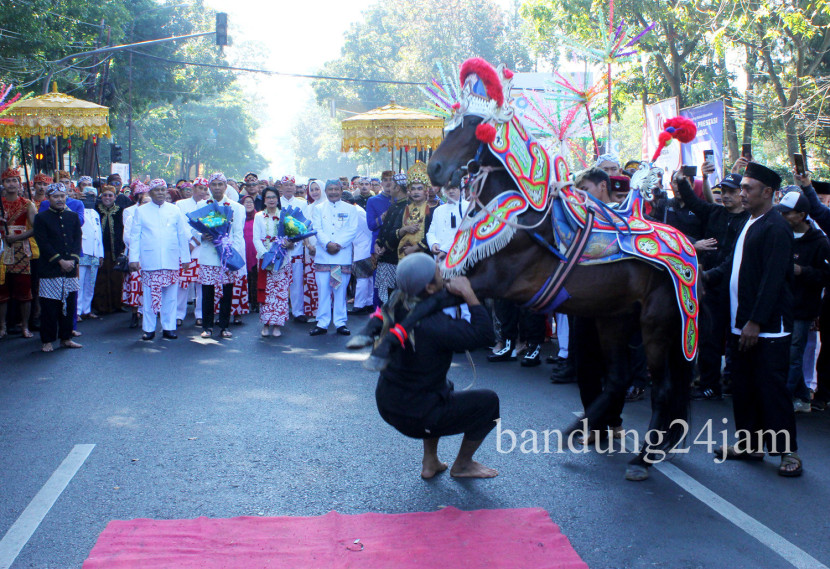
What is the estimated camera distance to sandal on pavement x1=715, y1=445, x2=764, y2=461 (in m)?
5.72

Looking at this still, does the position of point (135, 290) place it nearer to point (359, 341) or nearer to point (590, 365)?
point (590, 365)

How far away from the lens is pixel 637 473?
5316mm

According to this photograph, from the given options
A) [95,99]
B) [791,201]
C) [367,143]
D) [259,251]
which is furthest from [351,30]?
[791,201]

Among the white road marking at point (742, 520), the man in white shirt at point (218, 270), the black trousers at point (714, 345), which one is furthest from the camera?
the man in white shirt at point (218, 270)

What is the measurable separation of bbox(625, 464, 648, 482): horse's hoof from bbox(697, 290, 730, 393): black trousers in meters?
2.61

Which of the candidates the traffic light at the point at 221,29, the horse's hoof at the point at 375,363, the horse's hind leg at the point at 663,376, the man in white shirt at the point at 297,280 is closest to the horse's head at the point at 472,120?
the horse's hoof at the point at 375,363

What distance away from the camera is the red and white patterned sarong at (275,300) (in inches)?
424

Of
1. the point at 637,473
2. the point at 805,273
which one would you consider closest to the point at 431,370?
the point at 637,473

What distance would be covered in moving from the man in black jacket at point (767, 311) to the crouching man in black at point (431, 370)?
1.80 metres

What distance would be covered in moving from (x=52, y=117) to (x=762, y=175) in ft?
39.0

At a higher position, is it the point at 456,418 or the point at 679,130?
the point at 679,130

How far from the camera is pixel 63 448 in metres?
5.92

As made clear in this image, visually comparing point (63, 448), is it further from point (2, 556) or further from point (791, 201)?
point (791, 201)

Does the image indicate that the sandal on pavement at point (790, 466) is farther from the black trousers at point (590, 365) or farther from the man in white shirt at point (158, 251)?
the man in white shirt at point (158, 251)
